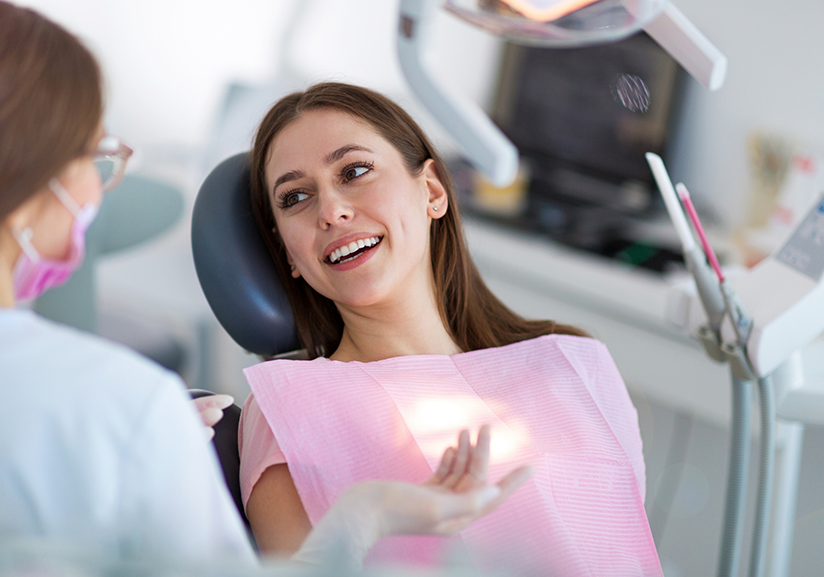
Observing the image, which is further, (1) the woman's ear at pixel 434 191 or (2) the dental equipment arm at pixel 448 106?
(1) the woman's ear at pixel 434 191

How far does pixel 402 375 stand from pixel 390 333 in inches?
5.1

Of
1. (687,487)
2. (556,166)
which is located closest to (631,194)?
(556,166)

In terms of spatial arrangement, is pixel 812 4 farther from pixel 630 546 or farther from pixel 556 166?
pixel 630 546

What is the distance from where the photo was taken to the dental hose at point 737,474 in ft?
4.05

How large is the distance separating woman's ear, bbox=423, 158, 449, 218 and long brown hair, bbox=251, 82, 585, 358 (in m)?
0.01

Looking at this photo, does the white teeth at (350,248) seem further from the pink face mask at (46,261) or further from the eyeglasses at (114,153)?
the pink face mask at (46,261)

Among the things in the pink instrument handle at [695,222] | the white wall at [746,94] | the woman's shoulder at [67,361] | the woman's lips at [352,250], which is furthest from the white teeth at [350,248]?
the white wall at [746,94]

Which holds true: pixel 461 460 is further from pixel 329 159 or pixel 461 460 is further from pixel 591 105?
pixel 591 105

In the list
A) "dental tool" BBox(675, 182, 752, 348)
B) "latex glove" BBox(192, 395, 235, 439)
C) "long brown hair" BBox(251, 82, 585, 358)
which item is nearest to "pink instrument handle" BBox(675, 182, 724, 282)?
"dental tool" BBox(675, 182, 752, 348)

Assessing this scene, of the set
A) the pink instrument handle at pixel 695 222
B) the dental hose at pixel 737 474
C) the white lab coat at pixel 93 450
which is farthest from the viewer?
the dental hose at pixel 737 474

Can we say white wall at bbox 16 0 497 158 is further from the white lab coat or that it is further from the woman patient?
the white lab coat

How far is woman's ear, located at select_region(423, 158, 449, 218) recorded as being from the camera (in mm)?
1320

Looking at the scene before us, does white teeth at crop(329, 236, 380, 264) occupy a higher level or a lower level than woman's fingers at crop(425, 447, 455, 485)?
higher

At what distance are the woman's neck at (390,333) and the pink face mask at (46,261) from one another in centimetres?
61
